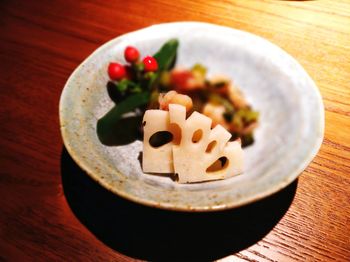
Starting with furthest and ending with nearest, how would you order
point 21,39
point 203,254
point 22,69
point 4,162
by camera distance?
point 21,39 < point 22,69 < point 4,162 < point 203,254

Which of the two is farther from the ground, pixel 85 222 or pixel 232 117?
pixel 232 117

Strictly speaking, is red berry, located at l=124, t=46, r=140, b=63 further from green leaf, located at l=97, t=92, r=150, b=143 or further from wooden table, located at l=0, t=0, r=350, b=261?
wooden table, located at l=0, t=0, r=350, b=261

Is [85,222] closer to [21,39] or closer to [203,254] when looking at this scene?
[203,254]

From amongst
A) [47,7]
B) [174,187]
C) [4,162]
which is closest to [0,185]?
[4,162]

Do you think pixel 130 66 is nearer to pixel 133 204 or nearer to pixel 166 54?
pixel 166 54

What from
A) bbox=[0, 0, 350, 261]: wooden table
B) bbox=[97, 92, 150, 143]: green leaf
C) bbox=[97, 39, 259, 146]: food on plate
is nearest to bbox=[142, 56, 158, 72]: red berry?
bbox=[97, 39, 259, 146]: food on plate

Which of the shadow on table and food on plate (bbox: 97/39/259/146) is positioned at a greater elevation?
food on plate (bbox: 97/39/259/146)

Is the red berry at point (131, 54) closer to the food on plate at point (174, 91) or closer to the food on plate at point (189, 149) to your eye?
the food on plate at point (174, 91)
